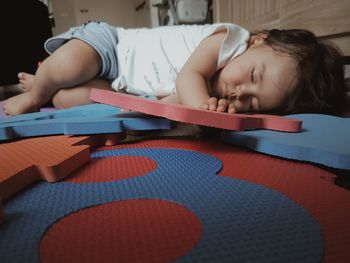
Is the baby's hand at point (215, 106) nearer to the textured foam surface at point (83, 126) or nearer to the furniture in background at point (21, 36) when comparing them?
the textured foam surface at point (83, 126)

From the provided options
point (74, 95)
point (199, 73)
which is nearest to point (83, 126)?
point (199, 73)

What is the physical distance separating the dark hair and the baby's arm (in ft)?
0.42

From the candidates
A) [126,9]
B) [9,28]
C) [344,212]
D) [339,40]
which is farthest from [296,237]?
[126,9]

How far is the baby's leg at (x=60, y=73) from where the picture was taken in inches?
31.5

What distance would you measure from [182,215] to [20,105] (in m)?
0.76

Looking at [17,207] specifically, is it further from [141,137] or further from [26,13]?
[26,13]

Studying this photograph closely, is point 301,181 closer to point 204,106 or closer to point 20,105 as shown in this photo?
point 204,106

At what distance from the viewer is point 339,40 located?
0.87 m

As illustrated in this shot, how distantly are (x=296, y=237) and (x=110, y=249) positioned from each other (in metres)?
0.14

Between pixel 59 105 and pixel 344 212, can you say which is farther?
pixel 59 105

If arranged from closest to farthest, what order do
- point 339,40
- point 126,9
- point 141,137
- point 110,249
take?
point 110,249 → point 141,137 → point 339,40 → point 126,9

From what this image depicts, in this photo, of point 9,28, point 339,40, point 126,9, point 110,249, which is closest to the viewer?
point 110,249

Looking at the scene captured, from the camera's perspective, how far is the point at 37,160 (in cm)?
38

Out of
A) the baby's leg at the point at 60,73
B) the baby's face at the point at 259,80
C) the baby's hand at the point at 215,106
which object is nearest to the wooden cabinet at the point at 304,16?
the baby's face at the point at 259,80
